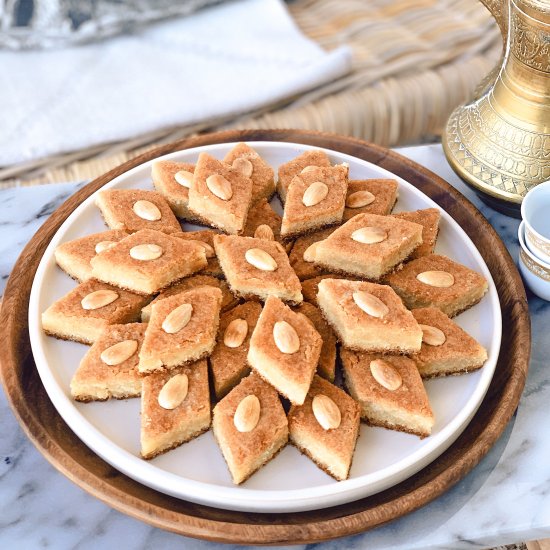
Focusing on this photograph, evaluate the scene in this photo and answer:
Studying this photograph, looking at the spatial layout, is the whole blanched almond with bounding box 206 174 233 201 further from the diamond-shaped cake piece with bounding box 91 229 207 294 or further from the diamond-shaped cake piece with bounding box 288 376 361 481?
the diamond-shaped cake piece with bounding box 288 376 361 481

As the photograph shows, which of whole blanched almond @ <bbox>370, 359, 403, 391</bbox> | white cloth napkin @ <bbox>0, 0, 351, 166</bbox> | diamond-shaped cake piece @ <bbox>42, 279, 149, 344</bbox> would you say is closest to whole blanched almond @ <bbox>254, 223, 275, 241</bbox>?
diamond-shaped cake piece @ <bbox>42, 279, 149, 344</bbox>

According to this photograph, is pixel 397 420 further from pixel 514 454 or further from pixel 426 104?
pixel 426 104

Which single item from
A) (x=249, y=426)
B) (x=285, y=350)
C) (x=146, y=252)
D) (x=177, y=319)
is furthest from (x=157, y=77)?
(x=249, y=426)

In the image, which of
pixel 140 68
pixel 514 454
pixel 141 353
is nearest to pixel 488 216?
pixel 514 454

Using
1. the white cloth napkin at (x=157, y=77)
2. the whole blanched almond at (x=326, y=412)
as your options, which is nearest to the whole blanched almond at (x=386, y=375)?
the whole blanched almond at (x=326, y=412)

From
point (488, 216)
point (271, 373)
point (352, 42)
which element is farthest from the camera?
point (352, 42)

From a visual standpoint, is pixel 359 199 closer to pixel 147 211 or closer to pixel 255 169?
pixel 255 169
